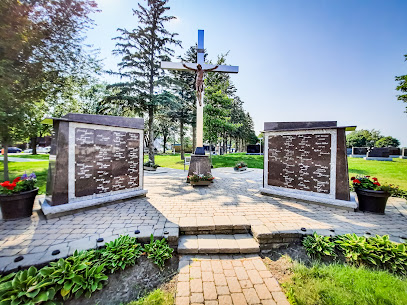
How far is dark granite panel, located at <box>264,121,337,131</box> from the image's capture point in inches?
202

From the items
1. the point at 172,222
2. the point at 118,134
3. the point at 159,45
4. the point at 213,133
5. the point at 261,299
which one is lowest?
the point at 261,299

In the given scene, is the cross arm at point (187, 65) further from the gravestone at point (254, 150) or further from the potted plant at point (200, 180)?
the gravestone at point (254, 150)

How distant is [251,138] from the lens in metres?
45.0

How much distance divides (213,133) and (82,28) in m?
10.7

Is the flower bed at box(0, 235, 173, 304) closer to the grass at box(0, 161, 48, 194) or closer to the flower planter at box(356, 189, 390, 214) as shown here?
the flower planter at box(356, 189, 390, 214)

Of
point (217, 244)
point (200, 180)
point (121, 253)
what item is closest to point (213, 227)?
point (217, 244)

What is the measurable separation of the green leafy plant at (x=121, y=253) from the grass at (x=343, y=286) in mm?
2405

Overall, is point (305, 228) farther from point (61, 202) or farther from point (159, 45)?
point (159, 45)

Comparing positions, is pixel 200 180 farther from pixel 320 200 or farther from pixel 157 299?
pixel 157 299

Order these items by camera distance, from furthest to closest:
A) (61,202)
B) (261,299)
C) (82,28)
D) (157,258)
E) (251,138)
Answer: (251,138) < (82,28) < (61,202) < (157,258) < (261,299)

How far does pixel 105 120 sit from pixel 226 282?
16.9 feet

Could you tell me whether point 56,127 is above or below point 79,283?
above

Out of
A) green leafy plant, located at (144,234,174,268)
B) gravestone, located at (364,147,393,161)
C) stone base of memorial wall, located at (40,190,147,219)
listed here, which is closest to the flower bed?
green leafy plant, located at (144,234,174,268)

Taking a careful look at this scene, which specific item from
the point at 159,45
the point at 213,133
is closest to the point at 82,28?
the point at 159,45
